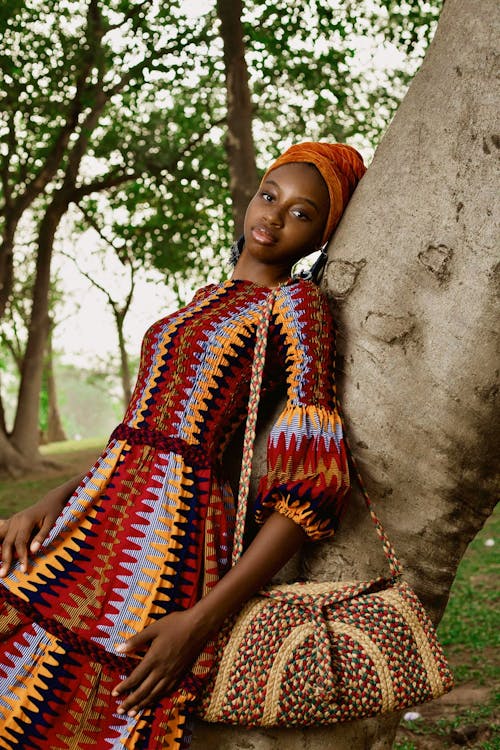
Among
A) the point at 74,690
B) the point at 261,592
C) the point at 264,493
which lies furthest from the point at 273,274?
the point at 74,690

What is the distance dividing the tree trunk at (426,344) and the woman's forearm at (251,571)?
20 centimetres

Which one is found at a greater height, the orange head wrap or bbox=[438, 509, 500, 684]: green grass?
the orange head wrap

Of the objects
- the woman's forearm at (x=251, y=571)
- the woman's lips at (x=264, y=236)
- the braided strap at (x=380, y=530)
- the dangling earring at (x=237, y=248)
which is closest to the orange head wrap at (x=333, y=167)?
the woman's lips at (x=264, y=236)

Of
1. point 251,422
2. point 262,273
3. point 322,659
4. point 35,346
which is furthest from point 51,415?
point 322,659

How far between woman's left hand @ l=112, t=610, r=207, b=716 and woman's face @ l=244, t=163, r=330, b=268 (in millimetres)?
1048

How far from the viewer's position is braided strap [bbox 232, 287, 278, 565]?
179 cm

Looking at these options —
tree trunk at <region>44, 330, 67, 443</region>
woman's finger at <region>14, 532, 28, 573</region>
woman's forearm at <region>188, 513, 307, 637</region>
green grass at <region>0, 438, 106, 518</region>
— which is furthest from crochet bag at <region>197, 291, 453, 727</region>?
tree trunk at <region>44, 330, 67, 443</region>

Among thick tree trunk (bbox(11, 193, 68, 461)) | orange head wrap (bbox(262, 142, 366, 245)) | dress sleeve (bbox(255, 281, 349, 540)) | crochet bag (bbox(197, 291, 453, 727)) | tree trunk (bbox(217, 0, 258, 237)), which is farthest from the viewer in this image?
thick tree trunk (bbox(11, 193, 68, 461))

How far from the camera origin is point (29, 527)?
6.26ft

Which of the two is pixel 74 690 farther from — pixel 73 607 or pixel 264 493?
pixel 264 493

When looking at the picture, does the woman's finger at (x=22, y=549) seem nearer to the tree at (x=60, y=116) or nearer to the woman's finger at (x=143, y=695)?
the woman's finger at (x=143, y=695)

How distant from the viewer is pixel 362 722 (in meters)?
1.87

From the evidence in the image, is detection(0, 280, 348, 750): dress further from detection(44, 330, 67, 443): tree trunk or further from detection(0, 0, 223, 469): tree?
detection(44, 330, 67, 443): tree trunk

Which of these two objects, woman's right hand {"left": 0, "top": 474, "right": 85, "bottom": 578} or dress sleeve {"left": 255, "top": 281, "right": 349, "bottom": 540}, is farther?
woman's right hand {"left": 0, "top": 474, "right": 85, "bottom": 578}
